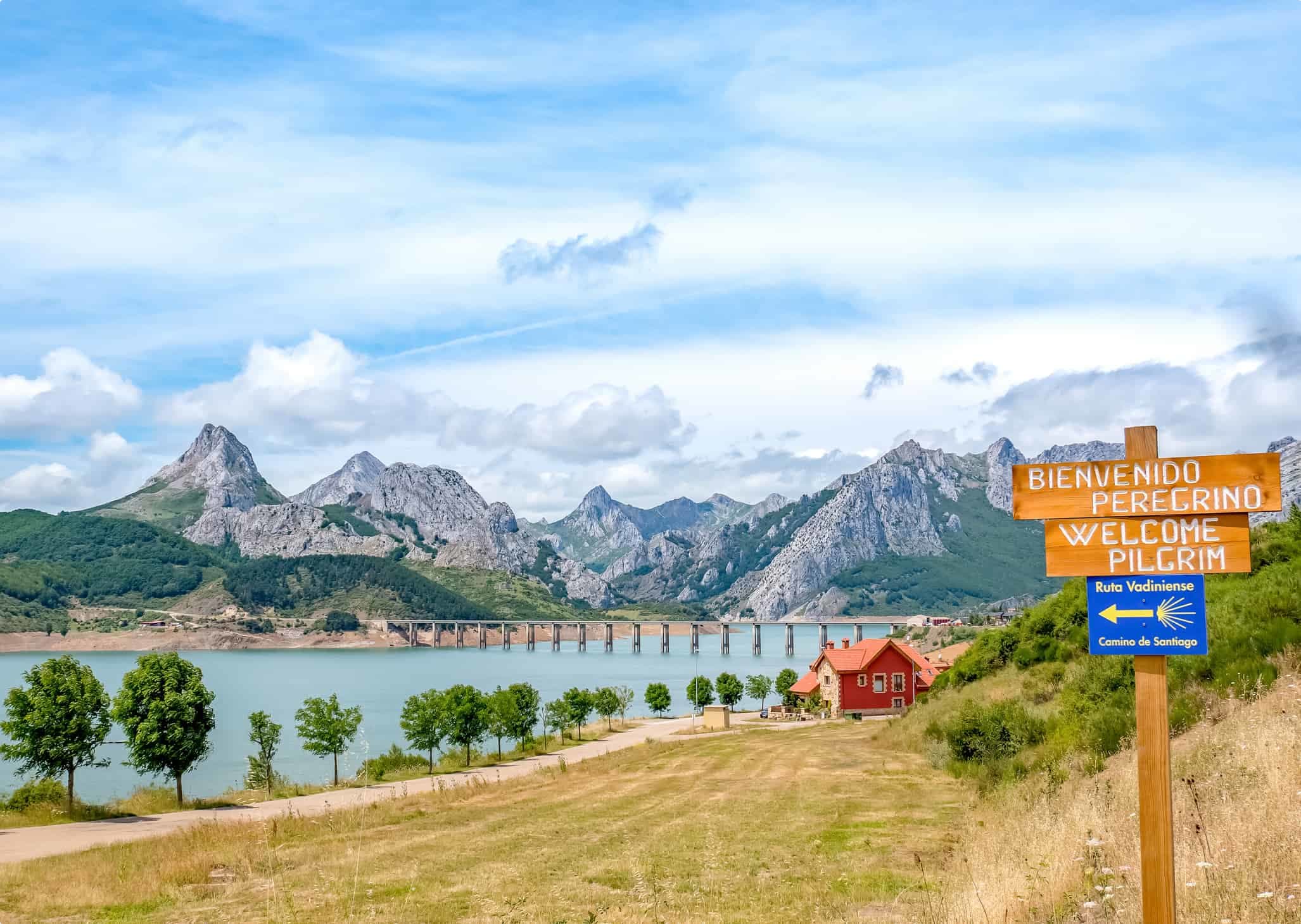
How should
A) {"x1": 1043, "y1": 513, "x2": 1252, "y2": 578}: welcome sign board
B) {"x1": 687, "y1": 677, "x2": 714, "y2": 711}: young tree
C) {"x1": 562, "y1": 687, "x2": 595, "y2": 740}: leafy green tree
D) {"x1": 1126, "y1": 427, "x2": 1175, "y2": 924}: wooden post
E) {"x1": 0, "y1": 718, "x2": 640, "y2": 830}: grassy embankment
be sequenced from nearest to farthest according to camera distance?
1. {"x1": 1126, "y1": 427, "x2": 1175, "y2": 924}: wooden post
2. {"x1": 1043, "y1": 513, "x2": 1252, "y2": 578}: welcome sign board
3. {"x1": 0, "y1": 718, "x2": 640, "y2": 830}: grassy embankment
4. {"x1": 562, "y1": 687, "x2": 595, "y2": 740}: leafy green tree
5. {"x1": 687, "y1": 677, "x2": 714, "y2": 711}: young tree

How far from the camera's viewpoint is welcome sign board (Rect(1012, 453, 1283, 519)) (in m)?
7.57

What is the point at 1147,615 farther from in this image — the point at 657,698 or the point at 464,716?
the point at 657,698

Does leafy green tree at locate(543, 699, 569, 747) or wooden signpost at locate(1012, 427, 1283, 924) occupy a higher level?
wooden signpost at locate(1012, 427, 1283, 924)

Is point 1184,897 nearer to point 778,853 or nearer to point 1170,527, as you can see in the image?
point 1170,527

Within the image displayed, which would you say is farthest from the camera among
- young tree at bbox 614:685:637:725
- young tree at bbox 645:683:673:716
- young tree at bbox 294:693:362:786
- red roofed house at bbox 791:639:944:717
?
young tree at bbox 645:683:673:716

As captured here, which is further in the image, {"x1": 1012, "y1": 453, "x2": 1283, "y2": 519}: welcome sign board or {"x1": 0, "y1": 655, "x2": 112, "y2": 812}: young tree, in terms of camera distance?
{"x1": 0, "y1": 655, "x2": 112, "y2": 812}: young tree

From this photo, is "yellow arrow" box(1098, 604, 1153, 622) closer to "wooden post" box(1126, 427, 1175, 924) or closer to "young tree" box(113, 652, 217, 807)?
"wooden post" box(1126, 427, 1175, 924)

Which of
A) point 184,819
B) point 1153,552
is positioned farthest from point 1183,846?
point 184,819

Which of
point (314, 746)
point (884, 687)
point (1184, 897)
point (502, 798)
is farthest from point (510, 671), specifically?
point (1184, 897)

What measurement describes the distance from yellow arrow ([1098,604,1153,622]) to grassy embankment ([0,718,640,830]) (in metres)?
30.4

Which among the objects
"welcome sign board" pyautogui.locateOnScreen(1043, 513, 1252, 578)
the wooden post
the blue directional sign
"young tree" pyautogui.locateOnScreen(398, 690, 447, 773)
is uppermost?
"welcome sign board" pyautogui.locateOnScreen(1043, 513, 1252, 578)

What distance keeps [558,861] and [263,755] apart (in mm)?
34341

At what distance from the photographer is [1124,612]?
25.6ft

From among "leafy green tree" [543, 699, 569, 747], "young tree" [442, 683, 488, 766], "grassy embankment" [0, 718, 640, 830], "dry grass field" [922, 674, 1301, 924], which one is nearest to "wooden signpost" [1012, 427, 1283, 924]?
"dry grass field" [922, 674, 1301, 924]
